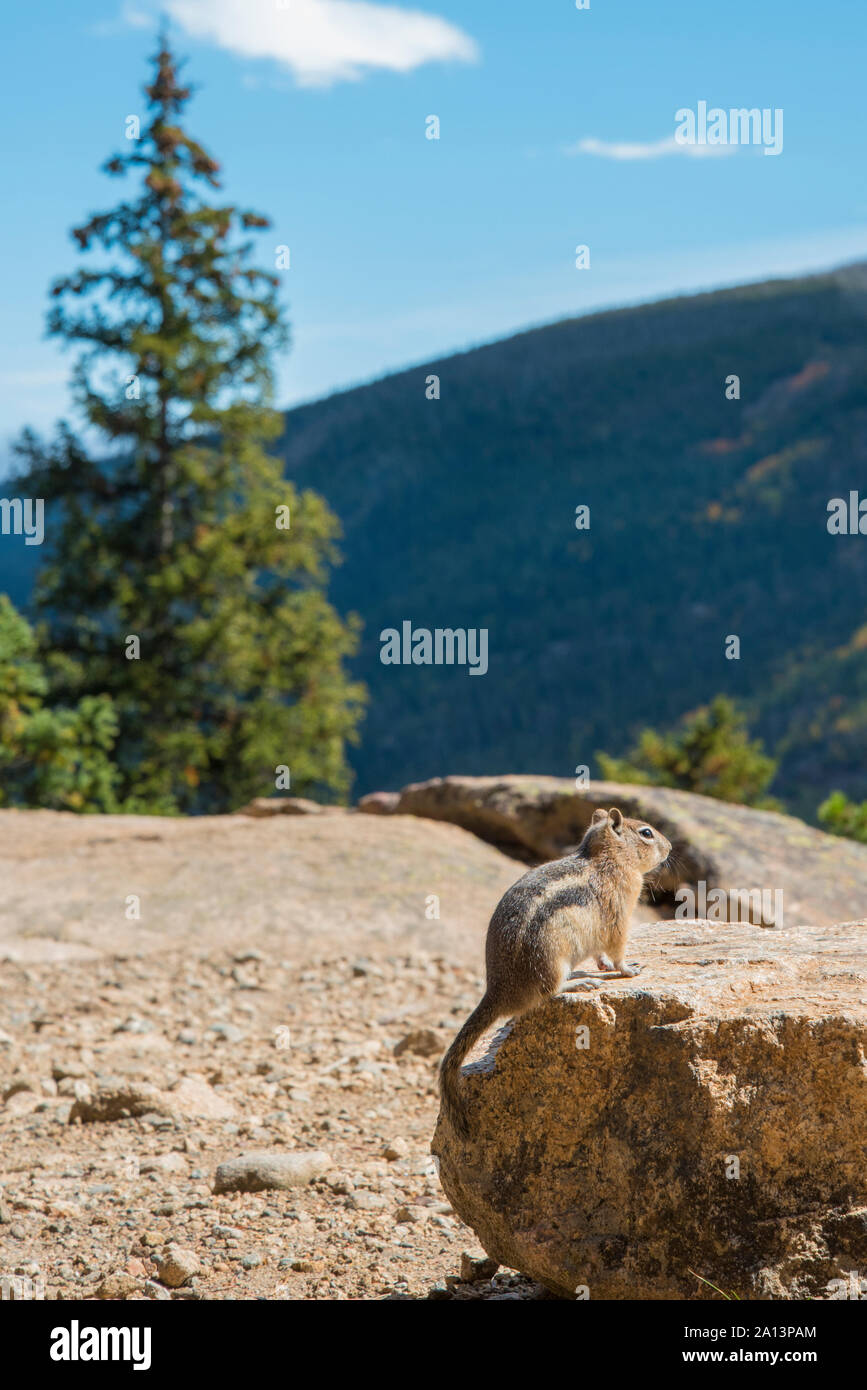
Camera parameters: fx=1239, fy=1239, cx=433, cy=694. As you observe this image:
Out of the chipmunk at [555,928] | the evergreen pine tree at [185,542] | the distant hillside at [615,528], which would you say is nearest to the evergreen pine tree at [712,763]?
the evergreen pine tree at [185,542]

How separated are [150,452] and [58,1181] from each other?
949 inches

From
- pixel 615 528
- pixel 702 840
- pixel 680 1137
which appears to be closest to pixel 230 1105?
pixel 680 1137

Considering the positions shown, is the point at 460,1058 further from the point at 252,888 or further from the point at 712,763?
the point at 712,763

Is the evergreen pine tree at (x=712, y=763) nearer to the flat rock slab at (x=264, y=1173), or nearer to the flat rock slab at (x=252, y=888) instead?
the flat rock slab at (x=252, y=888)

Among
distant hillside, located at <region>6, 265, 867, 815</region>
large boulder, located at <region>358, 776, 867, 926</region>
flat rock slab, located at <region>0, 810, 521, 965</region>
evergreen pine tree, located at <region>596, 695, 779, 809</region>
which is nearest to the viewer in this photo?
flat rock slab, located at <region>0, 810, 521, 965</region>

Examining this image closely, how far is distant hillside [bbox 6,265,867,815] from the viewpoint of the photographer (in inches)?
4291

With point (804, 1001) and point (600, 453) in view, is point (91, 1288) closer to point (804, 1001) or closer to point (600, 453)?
point (804, 1001)

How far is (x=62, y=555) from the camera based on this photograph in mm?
A: 28141

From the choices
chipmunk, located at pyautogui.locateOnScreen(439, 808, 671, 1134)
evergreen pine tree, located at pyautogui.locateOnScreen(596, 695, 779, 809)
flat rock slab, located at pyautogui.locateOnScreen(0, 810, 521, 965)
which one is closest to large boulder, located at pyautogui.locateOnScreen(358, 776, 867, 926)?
flat rock slab, located at pyautogui.locateOnScreen(0, 810, 521, 965)

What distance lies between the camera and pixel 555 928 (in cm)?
453

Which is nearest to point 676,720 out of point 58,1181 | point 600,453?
point 600,453

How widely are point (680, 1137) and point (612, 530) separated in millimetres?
138138

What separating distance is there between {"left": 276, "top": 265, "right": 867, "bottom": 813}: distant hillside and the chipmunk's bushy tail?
8700cm

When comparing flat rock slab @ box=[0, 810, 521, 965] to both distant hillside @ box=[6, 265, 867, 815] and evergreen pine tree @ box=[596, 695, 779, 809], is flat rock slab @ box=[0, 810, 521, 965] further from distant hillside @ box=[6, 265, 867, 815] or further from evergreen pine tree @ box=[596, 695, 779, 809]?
distant hillside @ box=[6, 265, 867, 815]
